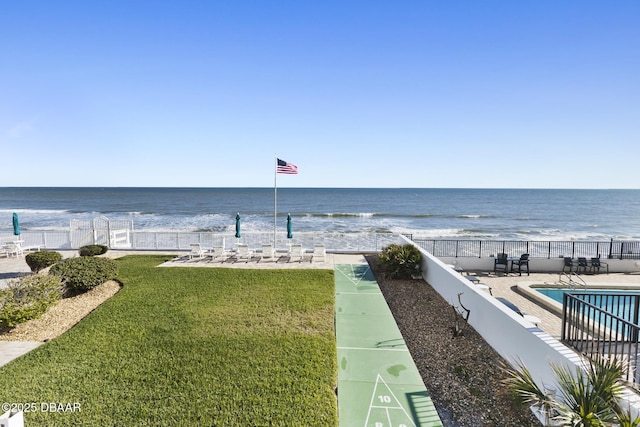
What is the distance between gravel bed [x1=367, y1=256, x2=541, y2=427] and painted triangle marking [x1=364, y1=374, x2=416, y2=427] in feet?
1.73

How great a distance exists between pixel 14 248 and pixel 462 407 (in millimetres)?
17856

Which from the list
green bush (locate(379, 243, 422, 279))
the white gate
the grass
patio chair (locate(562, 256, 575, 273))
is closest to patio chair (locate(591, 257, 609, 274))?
patio chair (locate(562, 256, 575, 273))

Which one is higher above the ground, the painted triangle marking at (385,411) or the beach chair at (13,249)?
the beach chair at (13,249)

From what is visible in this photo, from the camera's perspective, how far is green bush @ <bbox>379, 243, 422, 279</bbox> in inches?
431

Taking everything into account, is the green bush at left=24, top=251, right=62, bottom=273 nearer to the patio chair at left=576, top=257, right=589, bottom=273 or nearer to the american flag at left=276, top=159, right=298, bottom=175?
the american flag at left=276, top=159, right=298, bottom=175

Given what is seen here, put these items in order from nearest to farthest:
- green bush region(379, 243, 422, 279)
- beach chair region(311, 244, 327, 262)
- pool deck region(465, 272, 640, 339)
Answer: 1. pool deck region(465, 272, 640, 339)
2. green bush region(379, 243, 422, 279)
3. beach chair region(311, 244, 327, 262)

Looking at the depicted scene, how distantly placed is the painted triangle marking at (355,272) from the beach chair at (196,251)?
5.82 meters

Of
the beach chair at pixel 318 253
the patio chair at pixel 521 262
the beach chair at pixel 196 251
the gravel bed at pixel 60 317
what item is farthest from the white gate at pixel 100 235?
the patio chair at pixel 521 262

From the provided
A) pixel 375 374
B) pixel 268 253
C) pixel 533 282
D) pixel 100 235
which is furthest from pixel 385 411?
pixel 100 235

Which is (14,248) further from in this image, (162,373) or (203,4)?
(162,373)

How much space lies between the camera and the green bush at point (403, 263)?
1095cm

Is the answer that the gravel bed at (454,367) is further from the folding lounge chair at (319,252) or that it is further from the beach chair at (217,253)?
the beach chair at (217,253)

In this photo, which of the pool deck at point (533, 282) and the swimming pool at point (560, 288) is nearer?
the pool deck at point (533, 282)

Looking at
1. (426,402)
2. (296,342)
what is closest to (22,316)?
(296,342)
